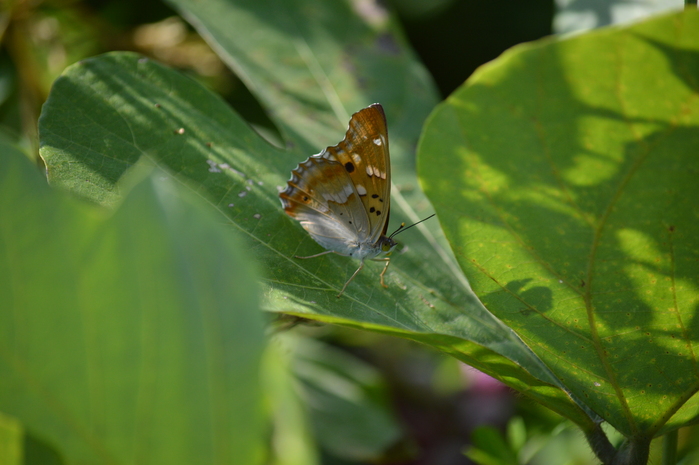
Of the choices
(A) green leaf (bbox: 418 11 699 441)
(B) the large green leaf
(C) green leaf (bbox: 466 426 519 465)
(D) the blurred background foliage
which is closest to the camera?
(A) green leaf (bbox: 418 11 699 441)

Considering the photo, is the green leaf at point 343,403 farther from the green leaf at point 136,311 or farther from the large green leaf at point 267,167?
the green leaf at point 136,311

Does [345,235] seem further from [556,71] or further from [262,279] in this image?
[556,71]

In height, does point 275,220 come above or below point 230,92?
below

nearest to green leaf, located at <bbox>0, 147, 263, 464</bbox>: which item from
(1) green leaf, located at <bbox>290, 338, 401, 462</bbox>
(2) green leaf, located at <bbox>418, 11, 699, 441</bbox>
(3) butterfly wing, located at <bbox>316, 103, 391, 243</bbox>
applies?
(2) green leaf, located at <bbox>418, 11, 699, 441</bbox>

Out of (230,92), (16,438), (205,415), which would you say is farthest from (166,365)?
(230,92)

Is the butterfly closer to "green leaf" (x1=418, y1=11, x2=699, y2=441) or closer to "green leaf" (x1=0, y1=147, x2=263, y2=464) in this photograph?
"green leaf" (x1=418, y1=11, x2=699, y2=441)
